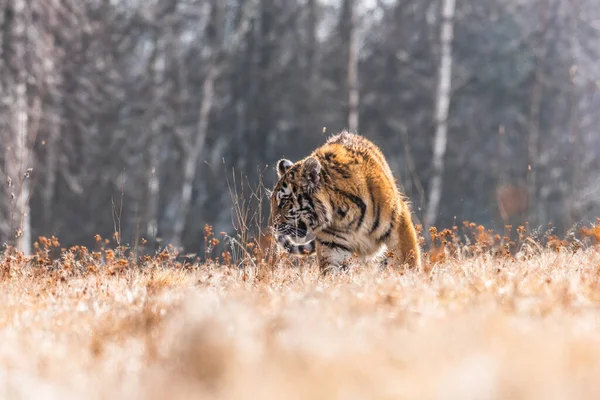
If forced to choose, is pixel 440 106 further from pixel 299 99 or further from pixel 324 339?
pixel 324 339

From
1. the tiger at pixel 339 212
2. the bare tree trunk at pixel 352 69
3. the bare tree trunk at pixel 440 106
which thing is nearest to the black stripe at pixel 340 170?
the tiger at pixel 339 212

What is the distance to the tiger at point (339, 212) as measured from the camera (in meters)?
6.19

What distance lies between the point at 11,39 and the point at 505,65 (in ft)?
59.0

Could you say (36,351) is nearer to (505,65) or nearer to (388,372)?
(388,372)

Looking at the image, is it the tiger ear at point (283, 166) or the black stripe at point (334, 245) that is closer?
the black stripe at point (334, 245)

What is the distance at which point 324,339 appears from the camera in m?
2.92

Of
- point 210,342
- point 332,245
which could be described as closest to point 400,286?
point 332,245

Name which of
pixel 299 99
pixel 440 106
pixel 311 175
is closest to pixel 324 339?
pixel 311 175

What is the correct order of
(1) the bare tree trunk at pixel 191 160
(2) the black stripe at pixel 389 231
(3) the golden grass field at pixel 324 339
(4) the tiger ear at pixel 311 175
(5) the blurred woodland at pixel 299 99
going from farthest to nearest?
(5) the blurred woodland at pixel 299 99 → (1) the bare tree trunk at pixel 191 160 → (2) the black stripe at pixel 389 231 → (4) the tiger ear at pixel 311 175 → (3) the golden grass field at pixel 324 339

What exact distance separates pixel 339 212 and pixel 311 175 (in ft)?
1.42

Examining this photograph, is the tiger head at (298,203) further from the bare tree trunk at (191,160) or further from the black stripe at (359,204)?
the bare tree trunk at (191,160)

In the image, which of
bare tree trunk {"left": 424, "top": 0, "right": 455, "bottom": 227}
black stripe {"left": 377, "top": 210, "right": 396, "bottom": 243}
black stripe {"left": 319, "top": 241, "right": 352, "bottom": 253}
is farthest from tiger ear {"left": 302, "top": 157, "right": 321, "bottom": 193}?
bare tree trunk {"left": 424, "top": 0, "right": 455, "bottom": 227}

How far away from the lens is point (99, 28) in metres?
21.0

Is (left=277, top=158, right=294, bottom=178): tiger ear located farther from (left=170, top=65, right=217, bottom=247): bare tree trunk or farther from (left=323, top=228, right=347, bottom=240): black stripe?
(left=170, top=65, right=217, bottom=247): bare tree trunk
